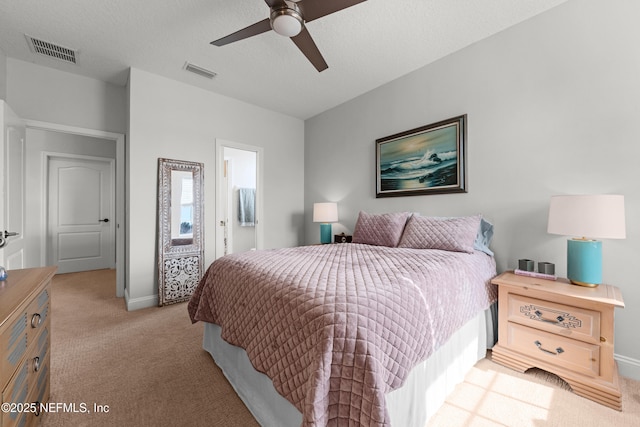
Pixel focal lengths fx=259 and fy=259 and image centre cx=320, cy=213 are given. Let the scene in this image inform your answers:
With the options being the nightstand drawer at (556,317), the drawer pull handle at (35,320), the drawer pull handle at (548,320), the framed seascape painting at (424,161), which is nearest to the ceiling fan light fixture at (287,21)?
the framed seascape painting at (424,161)

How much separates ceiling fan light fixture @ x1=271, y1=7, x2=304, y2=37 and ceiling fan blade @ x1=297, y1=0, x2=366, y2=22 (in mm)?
55

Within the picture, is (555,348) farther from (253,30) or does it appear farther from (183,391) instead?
(253,30)

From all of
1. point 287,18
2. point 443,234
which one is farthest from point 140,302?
point 443,234

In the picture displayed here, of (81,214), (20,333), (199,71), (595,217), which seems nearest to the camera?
(20,333)

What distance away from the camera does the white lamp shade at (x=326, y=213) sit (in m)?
3.71

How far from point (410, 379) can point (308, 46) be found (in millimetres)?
2288

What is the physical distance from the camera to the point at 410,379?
1219 mm

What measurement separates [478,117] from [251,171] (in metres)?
4.08

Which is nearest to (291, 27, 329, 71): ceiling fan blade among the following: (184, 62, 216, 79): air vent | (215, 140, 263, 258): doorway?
(184, 62, 216, 79): air vent

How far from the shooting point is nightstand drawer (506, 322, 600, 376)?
157 cm

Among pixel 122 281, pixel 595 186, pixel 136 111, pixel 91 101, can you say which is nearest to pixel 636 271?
pixel 595 186

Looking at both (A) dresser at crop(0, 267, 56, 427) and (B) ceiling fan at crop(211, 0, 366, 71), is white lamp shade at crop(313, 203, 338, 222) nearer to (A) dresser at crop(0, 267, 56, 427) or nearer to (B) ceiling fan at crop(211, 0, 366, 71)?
(B) ceiling fan at crop(211, 0, 366, 71)

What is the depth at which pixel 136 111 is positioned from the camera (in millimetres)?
2967

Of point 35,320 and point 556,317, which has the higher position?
point 35,320
